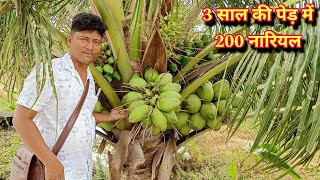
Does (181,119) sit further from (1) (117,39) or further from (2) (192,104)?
(1) (117,39)

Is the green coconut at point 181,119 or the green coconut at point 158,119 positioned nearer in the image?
the green coconut at point 158,119

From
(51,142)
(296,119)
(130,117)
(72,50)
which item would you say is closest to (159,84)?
(130,117)

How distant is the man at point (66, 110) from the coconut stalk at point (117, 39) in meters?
0.27

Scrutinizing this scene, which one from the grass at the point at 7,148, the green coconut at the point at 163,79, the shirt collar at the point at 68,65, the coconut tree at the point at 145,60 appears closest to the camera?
the shirt collar at the point at 68,65

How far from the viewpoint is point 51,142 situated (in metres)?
1.68

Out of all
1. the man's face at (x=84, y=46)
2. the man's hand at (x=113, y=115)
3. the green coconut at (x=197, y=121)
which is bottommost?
the green coconut at (x=197, y=121)

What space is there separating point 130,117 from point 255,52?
31.0 inches

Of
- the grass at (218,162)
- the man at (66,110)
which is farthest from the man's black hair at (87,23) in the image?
the grass at (218,162)

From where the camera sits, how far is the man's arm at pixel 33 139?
1.57 metres

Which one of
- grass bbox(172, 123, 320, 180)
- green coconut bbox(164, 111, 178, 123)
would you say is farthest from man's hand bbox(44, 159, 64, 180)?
grass bbox(172, 123, 320, 180)

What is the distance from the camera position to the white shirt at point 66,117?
1643mm

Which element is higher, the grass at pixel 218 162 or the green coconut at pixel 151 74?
the green coconut at pixel 151 74

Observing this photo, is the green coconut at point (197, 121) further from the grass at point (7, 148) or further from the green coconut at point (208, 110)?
the grass at point (7, 148)

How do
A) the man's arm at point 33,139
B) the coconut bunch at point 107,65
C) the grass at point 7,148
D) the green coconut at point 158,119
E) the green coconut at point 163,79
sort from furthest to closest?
the grass at point 7,148 → the coconut bunch at point 107,65 → the green coconut at point 163,79 → the green coconut at point 158,119 → the man's arm at point 33,139
